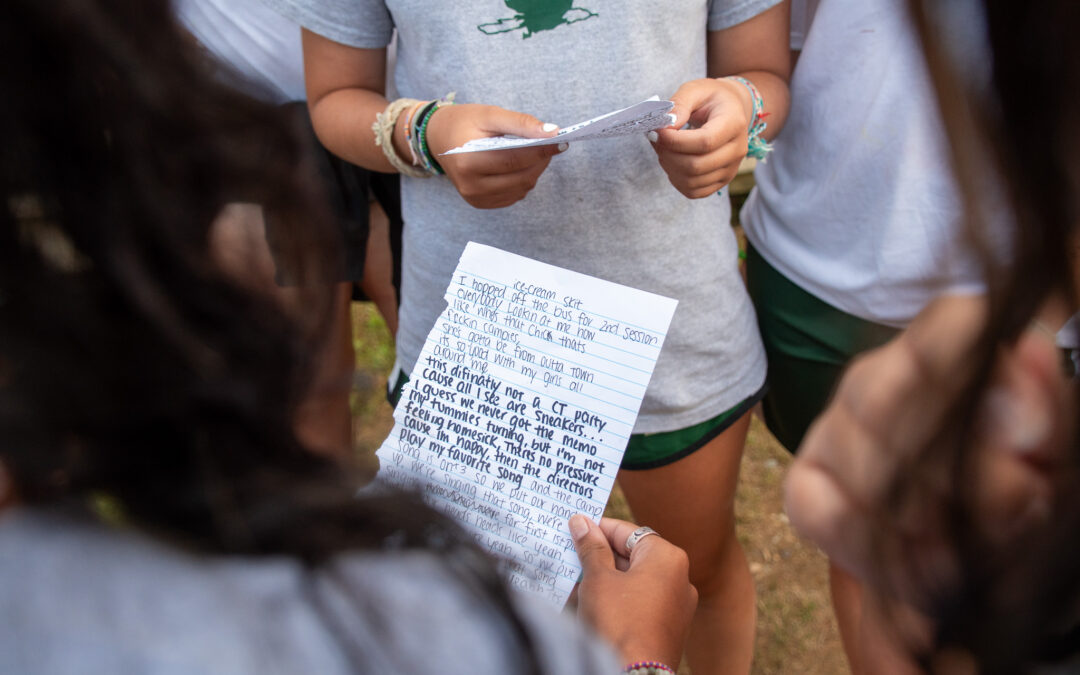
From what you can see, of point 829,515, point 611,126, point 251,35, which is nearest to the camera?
point 829,515

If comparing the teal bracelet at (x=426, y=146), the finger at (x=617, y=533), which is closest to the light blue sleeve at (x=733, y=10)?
the teal bracelet at (x=426, y=146)

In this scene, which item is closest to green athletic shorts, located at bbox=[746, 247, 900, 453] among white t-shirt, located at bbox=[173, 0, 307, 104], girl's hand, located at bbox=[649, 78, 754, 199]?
girl's hand, located at bbox=[649, 78, 754, 199]

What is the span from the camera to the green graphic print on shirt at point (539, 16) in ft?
2.63

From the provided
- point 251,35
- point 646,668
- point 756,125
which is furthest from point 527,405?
point 251,35

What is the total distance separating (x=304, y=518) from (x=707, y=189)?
0.64 m

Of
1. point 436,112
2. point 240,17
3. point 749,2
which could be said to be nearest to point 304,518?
point 436,112

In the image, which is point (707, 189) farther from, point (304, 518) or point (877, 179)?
point (304, 518)

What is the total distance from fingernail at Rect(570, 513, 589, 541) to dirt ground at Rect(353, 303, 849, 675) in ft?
2.53

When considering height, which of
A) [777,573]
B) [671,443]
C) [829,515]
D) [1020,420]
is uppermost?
[1020,420]

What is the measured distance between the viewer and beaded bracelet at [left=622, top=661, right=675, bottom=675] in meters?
0.56

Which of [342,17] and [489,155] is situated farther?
[342,17]

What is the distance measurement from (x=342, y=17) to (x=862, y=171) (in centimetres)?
72

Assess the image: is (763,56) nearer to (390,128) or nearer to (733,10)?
(733,10)

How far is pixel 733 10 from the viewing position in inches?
34.1
